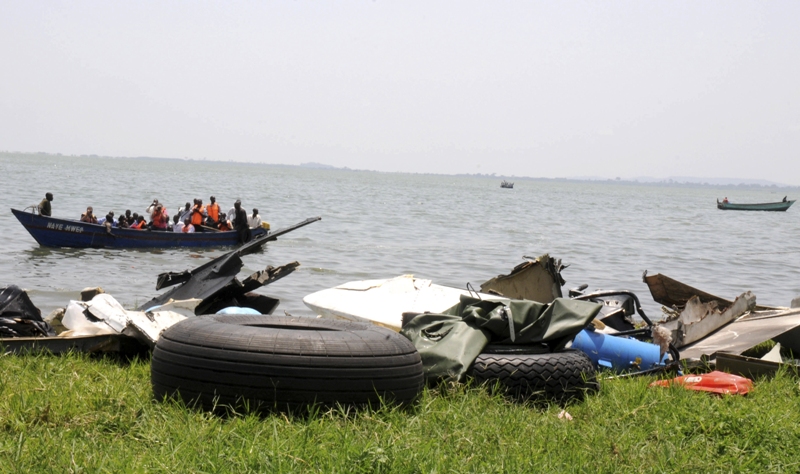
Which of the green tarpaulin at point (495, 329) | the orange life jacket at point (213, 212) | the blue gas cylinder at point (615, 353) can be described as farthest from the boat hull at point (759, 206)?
the green tarpaulin at point (495, 329)

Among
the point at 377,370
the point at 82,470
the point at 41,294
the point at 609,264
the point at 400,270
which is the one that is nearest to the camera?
the point at 82,470

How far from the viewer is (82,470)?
3.75 meters

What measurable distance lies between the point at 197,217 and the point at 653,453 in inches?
944

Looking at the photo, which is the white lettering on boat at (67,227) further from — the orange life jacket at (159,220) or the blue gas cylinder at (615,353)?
the blue gas cylinder at (615,353)

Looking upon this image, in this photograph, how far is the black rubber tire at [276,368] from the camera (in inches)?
187

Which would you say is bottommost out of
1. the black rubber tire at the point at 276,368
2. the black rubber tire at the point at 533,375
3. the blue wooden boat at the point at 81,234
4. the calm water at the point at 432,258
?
the calm water at the point at 432,258

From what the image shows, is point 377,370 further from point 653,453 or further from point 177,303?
point 177,303

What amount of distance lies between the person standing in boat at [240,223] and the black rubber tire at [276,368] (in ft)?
72.9

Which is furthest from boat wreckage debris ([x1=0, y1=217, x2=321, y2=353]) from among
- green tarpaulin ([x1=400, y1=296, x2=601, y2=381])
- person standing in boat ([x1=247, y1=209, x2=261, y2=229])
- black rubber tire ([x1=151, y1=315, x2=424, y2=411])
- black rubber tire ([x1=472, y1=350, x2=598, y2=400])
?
person standing in boat ([x1=247, y1=209, x2=261, y2=229])

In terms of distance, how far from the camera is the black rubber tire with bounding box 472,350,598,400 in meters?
5.65

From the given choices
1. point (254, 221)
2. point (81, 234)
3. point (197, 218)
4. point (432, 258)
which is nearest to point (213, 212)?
point (254, 221)

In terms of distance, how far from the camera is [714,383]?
6.27m

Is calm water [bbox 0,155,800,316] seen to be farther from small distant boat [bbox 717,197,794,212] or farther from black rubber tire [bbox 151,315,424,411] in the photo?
small distant boat [bbox 717,197,794,212]

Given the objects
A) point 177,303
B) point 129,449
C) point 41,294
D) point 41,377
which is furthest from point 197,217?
point 129,449
